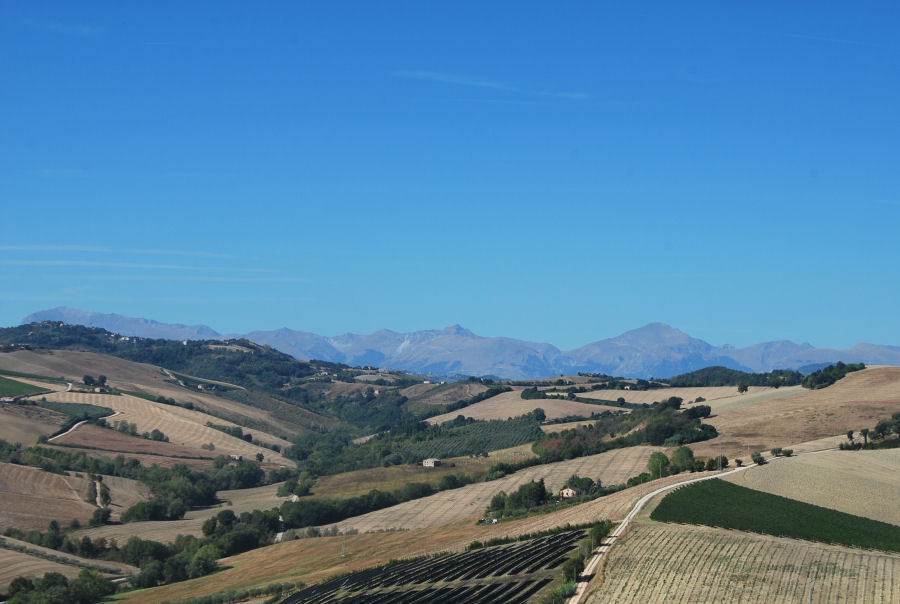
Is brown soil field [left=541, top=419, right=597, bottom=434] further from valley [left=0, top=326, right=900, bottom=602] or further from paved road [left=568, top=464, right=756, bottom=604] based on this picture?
paved road [left=568, top=464, right=756, bottom=604]

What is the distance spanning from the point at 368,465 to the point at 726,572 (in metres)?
120

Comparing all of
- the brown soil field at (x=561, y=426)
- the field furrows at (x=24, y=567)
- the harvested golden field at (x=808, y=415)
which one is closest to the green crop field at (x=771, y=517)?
the harvested golden field at (x=808, y=415)

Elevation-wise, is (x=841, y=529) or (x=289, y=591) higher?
(x=841, y=529)

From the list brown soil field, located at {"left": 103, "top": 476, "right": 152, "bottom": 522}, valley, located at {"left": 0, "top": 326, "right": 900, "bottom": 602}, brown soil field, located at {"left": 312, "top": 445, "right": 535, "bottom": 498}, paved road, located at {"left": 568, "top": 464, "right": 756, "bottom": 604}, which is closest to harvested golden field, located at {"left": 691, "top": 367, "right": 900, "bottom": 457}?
valley, located at {"left": 0, "top": 326, "right": 900, "bottom": 602}

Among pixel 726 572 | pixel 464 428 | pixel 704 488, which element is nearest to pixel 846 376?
pixel 464 428

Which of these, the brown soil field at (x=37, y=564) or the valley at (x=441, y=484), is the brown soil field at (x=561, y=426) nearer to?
the valley at (x=441, y=484)

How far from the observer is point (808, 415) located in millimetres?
120625

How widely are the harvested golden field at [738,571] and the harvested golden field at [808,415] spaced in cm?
5245

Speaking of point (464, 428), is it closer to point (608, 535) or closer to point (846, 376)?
point (846, 376)

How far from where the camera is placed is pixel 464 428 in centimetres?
18688

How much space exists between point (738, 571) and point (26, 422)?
144 meters

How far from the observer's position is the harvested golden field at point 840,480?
70750 millimetres

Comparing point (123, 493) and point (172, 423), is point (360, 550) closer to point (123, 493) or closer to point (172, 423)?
point (123, 493)

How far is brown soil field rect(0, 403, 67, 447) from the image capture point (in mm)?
147500
